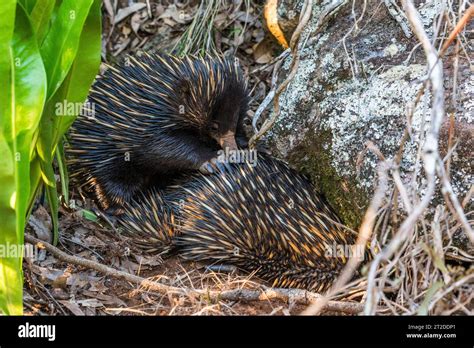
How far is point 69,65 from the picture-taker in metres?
2.67

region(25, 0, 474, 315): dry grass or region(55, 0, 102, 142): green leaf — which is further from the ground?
region(55, 0, 102, 142): green leaf

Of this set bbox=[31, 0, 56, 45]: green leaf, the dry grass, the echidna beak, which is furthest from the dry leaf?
bbox=[31, 0, 56, 45]: green leaf

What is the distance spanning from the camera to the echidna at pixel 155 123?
4.31m

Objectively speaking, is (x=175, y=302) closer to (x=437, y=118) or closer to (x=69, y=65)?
(x=69, y=65)

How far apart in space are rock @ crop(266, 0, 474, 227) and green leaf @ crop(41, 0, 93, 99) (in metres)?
1.37

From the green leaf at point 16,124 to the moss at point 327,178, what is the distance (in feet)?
5.53

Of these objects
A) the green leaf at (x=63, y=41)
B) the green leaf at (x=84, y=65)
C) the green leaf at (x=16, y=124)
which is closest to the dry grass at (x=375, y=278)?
the green leaf at (x=16, y=124)

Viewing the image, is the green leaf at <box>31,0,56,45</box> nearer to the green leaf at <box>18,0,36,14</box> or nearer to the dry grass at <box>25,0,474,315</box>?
the green leaf at <box>18,0,36,14</box>

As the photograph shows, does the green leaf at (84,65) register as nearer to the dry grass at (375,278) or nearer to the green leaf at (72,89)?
the green leaf at (72,89)

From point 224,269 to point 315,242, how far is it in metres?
0.53

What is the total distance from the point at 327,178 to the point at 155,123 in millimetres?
1178

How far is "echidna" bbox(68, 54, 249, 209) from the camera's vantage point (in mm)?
4312

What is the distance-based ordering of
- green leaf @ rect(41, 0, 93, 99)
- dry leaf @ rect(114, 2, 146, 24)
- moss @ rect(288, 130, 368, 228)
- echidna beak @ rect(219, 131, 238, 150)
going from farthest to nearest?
dry leaf @ rect(114, 2, 146, 24), echidna beak @ rect(219, 131, 238, 150), moss @ rect(288, 130, 368, 228), green leaf @ rect(41, 0, 93, 99)

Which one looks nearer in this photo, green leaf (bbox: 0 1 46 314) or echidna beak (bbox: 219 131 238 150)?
green leaf (bbox: 0 1 46 314)
